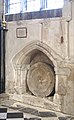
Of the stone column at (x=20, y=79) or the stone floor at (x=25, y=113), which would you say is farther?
the stone column at (x=20, y=79)

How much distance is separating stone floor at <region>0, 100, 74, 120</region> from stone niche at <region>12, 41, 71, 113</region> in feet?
0.51

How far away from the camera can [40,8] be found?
522cm

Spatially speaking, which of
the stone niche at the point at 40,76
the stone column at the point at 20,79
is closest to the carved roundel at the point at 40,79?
the stone niche at the point at 40,76

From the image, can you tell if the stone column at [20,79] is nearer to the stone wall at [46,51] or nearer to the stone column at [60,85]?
the stone wall at [46,51]

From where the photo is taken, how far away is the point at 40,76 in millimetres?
5367

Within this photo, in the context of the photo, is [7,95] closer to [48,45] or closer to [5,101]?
[5,101]

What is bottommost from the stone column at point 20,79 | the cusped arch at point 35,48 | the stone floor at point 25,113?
the stone floor at point 25,113

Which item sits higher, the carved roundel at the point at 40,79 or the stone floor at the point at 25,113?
the carved roundel at the point at 40,79

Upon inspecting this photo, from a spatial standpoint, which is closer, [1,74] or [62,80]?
[62,80]

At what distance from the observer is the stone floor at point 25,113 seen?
175 inches

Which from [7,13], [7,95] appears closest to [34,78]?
[7,95]

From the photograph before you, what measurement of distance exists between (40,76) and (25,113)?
3.29ft

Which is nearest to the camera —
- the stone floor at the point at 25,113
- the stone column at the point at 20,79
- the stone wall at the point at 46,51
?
the stone floor at the point at 25,113

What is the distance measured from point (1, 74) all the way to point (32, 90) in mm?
883
